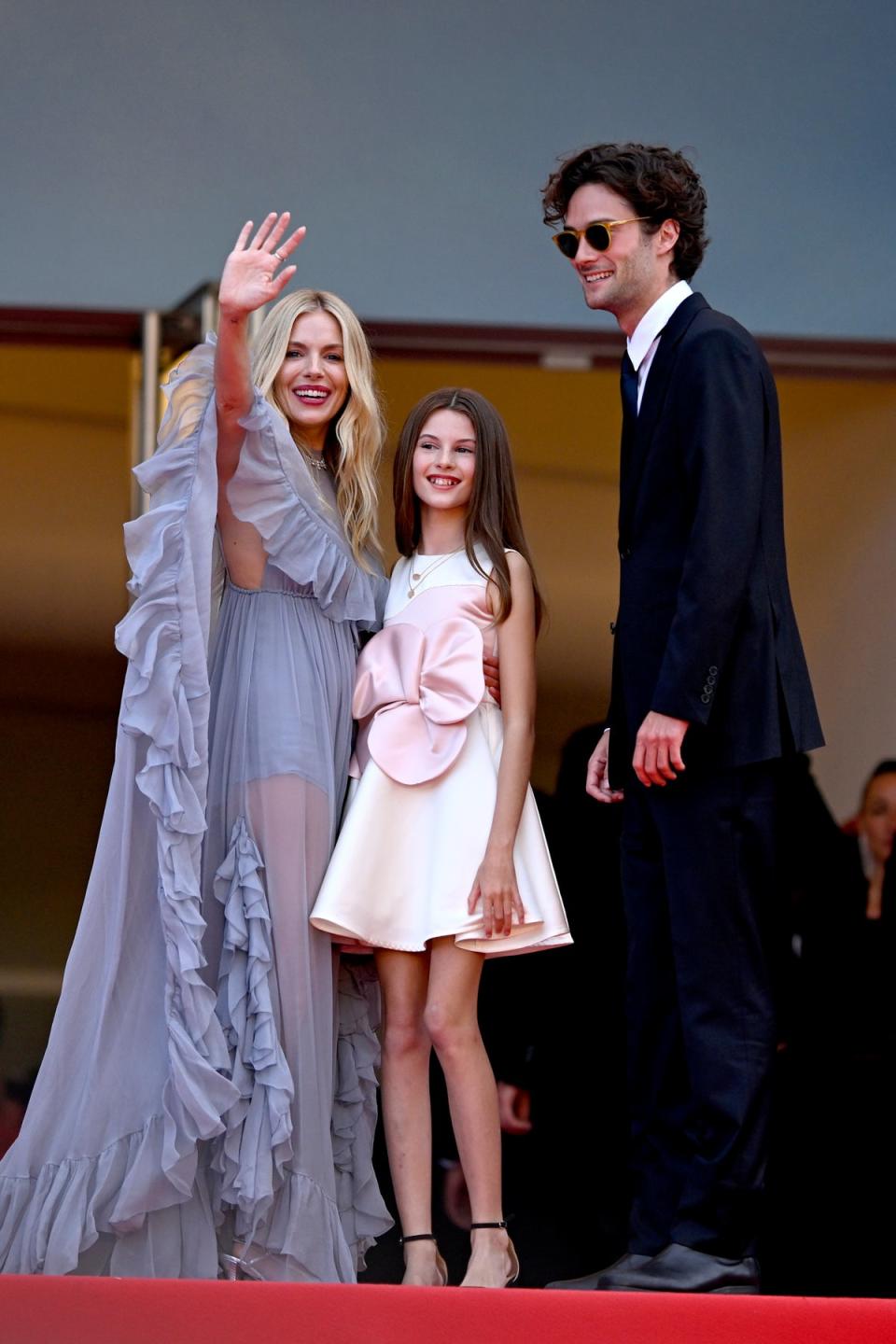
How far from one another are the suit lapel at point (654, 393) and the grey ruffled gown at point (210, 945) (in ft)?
1.54

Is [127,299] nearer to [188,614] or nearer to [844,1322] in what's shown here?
[188,614]

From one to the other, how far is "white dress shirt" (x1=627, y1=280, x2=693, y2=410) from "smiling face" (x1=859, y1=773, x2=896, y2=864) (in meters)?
2.38

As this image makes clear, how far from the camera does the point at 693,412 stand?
2.39 m

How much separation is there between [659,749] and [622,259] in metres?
0.69

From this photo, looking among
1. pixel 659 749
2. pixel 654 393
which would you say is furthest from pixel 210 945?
pixel 654 393

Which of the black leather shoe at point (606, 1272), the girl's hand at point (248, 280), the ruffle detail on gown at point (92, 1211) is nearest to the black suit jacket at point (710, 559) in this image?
the girl's hand at point (248, 280)

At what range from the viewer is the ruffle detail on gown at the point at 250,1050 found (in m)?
2.51

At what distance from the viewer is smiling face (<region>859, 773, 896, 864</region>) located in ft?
15.3

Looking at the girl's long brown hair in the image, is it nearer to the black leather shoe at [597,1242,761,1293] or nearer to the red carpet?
the black leather shoe at [597,1242,761,1293]

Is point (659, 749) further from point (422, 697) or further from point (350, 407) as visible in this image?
point (350, 407)

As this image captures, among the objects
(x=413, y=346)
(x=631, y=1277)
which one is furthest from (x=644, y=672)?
(x=413, y=346)

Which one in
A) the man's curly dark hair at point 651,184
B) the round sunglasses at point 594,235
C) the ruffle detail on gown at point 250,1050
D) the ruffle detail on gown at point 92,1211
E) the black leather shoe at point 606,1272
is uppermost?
the man's curly dark hair at point 651,184

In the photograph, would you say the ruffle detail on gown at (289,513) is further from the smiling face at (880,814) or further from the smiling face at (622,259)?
the smiling face at (880,814)

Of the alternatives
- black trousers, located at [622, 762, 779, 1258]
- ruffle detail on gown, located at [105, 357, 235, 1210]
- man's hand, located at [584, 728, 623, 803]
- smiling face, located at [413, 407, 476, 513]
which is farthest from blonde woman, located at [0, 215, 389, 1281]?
black trousers, located at [622, 762, 779, 1258]
